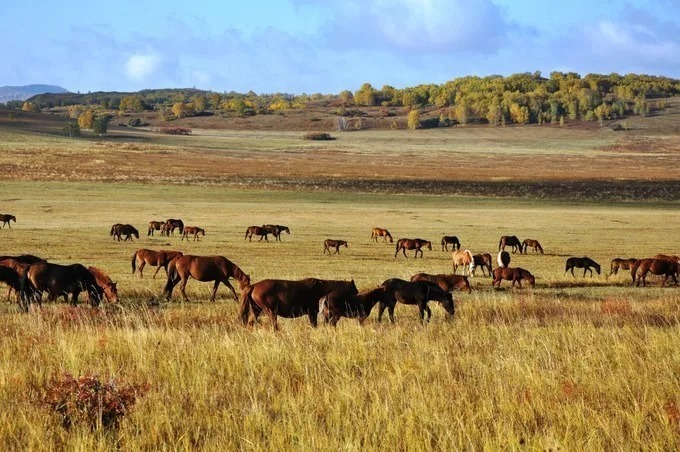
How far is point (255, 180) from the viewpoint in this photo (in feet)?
288

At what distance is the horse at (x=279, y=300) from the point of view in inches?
497

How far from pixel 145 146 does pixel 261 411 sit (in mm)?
129839

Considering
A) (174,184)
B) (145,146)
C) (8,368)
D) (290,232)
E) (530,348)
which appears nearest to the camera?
(8,368)

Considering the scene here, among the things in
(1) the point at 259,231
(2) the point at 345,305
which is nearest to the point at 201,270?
(2) the point at 345,305

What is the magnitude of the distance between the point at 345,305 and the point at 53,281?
6.43m

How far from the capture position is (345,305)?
1358 centimetres

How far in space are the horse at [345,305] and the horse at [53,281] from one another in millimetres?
5787

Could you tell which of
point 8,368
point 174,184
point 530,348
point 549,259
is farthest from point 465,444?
point 174,184

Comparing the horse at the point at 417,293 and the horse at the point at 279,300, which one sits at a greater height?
the horse at the point at 279,300

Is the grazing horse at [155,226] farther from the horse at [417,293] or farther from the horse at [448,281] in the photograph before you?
the horse at [417,293]

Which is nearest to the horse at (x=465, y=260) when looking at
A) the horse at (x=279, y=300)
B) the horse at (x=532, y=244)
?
the horse at (x=532, y=244)

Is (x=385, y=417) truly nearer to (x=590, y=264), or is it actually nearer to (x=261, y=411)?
(x=261, y=411)

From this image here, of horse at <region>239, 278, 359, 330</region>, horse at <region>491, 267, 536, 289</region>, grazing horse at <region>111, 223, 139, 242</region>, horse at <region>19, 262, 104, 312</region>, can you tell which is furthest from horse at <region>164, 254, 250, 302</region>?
grazing horse at <region>111, 223, 139, 242</region>

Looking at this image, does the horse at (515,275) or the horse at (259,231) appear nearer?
the horse at (515,275)
